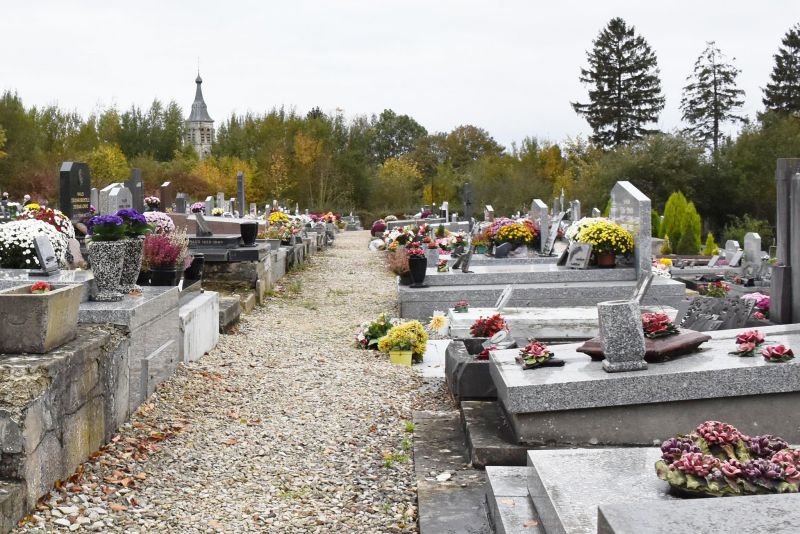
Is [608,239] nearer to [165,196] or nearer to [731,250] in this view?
[731,250]

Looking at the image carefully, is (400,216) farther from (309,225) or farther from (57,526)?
(57,526)

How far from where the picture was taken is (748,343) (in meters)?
5.62

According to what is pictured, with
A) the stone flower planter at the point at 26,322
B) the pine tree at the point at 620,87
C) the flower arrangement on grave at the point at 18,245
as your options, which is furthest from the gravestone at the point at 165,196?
the pine tree at the point at 620,87

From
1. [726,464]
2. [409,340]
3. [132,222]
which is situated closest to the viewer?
[726,464]

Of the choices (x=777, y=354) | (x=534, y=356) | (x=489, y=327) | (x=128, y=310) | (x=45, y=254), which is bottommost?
(x=489, y=327)

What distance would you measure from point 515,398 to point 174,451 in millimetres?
2462

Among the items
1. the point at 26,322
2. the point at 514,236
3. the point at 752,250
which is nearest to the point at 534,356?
the point at 26,322

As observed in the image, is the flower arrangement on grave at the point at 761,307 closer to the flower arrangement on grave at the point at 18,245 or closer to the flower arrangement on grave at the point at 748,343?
the flower arrangement on grave at the point at 748,343

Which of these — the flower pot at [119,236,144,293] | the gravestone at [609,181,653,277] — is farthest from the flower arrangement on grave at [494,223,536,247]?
the flower pot at [119,236,144,293]

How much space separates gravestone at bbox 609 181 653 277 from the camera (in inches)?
508

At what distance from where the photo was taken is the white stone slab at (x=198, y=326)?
8719 mm

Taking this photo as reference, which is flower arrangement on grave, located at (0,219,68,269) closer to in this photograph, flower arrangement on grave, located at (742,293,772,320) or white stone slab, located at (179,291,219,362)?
white stone slab, located at (179,291,219,362)

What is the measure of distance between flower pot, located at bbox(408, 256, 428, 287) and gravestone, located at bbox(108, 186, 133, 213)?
177 inches

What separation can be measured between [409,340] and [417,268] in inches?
140
